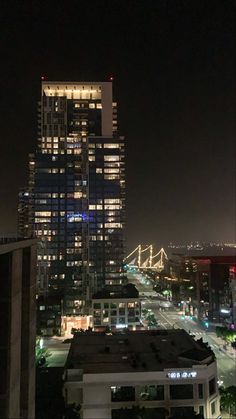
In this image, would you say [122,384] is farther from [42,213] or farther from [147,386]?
[42,213]

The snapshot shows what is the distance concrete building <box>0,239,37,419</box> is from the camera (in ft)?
40.0

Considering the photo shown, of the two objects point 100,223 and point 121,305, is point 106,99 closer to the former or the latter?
point 100,223

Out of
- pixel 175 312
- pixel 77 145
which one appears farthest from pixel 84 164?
pixel 175 312

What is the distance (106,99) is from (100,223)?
27620mm

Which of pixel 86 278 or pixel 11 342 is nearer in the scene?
pixel 11 342

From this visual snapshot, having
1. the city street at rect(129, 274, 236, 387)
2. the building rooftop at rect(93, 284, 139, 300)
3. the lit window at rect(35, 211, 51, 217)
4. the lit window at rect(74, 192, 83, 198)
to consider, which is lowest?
the city street at rect(129, 274, 236, 387)

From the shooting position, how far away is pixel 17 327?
13.2 m

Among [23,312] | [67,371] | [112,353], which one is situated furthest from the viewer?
[112,353]

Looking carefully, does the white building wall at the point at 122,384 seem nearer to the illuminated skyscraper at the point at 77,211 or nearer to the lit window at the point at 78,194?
the illuminated skyscraper at the point at 77,211

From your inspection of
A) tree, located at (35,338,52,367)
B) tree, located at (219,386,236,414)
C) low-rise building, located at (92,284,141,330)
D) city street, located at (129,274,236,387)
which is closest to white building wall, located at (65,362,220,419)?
tree, located at (219,386,236,414)

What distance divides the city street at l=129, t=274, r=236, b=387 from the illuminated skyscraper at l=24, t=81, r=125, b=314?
12420 mm

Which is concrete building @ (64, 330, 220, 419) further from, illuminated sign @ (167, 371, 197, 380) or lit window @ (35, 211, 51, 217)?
lit window @ (35, 211, 51, 217)

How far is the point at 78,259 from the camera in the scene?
234 feet

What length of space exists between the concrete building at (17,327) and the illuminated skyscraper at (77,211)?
180 ft
